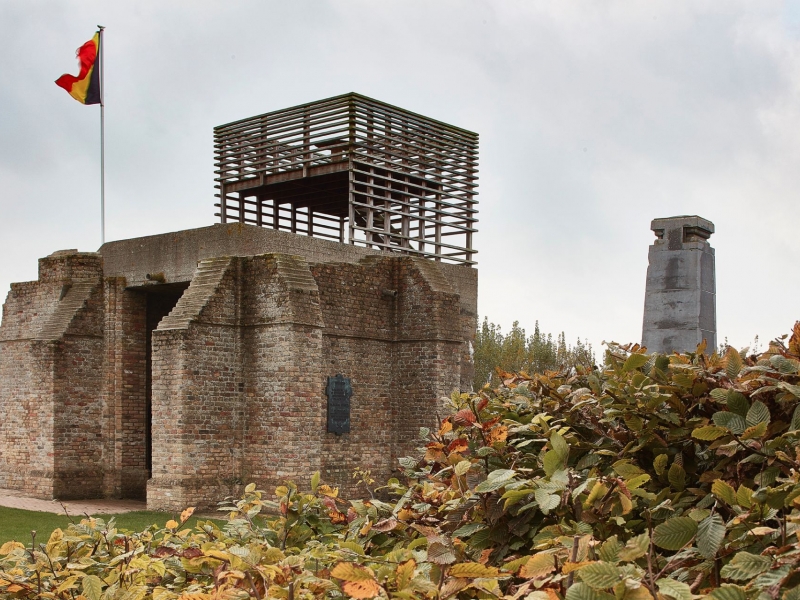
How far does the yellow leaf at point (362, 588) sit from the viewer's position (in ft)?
8.47

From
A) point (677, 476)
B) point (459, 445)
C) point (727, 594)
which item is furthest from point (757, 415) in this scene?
point (459, 445)

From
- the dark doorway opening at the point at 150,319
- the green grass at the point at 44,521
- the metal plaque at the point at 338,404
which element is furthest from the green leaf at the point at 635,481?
the dark doorway opening at the point at 150,319

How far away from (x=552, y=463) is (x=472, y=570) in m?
0.51

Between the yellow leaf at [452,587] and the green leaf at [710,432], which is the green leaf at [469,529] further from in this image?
the green leaf at [710,432]

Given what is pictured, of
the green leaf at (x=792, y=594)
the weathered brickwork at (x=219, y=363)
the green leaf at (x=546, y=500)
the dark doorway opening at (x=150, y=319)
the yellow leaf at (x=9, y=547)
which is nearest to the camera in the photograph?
the green leaf at (x=792, y=594)

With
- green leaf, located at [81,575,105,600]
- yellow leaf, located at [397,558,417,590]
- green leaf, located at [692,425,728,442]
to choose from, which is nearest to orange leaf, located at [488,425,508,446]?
green leaf, located at [692,425,728,442]

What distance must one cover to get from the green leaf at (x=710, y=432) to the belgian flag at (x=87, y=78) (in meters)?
22.1

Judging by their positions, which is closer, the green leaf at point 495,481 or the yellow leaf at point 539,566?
the yellow leaf at point 539,566

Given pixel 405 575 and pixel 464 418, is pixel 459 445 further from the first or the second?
pixel 405 575

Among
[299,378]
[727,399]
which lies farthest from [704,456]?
[299,378]

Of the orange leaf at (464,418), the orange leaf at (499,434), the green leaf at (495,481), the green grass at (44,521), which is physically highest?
the orange leaf at (464,418)

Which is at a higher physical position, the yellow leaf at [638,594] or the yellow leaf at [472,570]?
the yellow leaf at [638,594]

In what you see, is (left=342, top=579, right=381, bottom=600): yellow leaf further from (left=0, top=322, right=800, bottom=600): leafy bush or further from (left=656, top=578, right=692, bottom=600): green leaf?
(left=656, top=578, right=692, bottom=600): green leaf

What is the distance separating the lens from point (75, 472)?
19281 millimetres
